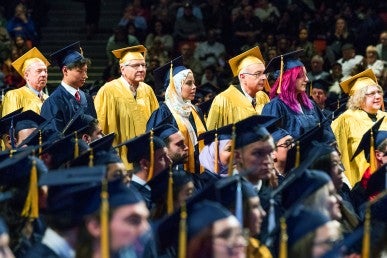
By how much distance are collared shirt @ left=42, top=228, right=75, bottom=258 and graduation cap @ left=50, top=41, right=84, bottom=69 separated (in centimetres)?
551

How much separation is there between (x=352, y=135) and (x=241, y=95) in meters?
1.03

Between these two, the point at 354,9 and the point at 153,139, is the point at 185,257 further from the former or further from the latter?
the point at 354,9

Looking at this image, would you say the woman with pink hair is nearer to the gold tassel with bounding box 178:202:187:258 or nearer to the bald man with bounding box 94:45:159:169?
the bald man with bounding box 94:45:159:169

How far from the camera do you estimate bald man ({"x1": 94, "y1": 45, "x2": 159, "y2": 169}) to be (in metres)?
10.7

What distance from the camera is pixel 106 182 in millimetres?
5137

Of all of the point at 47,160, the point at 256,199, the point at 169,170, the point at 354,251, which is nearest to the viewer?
the point at 354,251

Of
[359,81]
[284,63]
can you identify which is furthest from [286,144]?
[359,81]

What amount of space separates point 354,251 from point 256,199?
685 mm

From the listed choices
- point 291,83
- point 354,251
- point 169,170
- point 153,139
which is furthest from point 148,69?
point 354,251

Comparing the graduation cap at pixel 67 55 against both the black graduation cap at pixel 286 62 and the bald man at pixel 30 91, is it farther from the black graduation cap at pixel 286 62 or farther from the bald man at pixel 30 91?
the black graduation cap at pixel 286 62

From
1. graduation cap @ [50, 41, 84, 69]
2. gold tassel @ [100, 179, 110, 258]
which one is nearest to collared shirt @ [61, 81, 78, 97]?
graduation cap @ [50, 41, 84, 69]

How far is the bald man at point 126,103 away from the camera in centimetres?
1068

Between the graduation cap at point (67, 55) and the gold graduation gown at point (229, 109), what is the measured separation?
4.11 ft

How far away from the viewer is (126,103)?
421 inches
